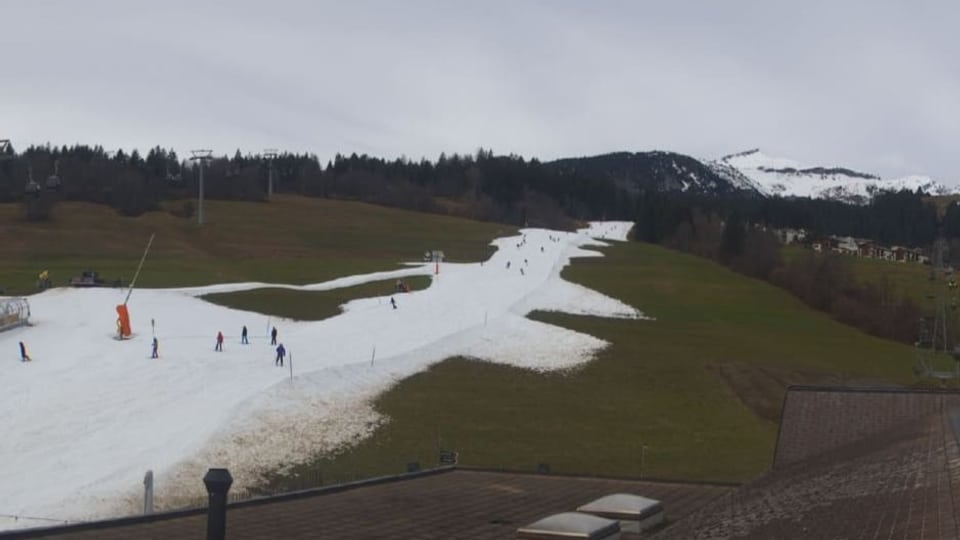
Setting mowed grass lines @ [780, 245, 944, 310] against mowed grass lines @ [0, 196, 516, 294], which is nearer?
mowed grass lines @ [0, 196, 516, 294]

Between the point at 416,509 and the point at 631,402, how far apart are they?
32080mm

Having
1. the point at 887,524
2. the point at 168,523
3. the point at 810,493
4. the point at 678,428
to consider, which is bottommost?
the point at 678,428

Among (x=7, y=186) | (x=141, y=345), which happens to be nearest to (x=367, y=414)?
(x=141, y=345)

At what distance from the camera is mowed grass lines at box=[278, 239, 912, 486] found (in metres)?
36.6

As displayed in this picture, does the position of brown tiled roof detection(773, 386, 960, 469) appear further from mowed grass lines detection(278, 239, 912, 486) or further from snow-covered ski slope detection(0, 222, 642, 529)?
snow-covered ski slope detection(0, 222, 642, 529)

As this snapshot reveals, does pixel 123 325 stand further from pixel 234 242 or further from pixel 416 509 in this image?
Answer: pixel 234 242

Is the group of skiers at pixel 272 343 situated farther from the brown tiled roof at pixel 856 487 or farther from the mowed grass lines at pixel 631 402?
the brown tiled roof at pixel 856 487

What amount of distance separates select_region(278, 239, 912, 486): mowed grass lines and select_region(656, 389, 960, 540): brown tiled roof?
46.4ft

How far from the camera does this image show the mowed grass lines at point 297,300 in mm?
69438

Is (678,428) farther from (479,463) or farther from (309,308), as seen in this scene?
(309,308)

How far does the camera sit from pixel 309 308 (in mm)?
71375

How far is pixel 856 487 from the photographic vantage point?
11320mm

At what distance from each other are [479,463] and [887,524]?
90.2 ft

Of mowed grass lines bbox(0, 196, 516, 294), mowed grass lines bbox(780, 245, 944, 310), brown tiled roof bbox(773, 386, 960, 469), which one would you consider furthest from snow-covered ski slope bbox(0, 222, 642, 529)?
mowed grass lines bbox(780, 245, 944, 310)
